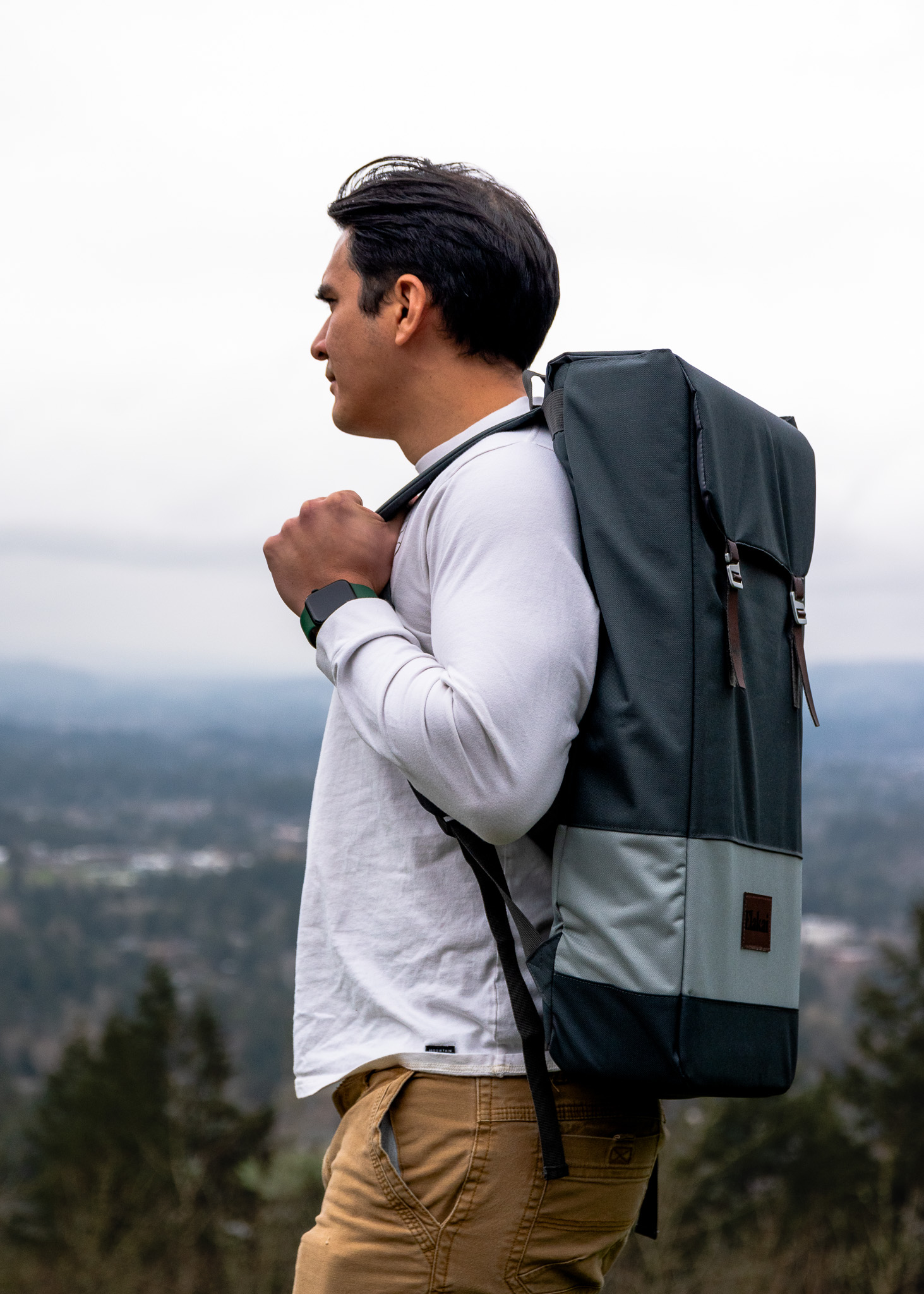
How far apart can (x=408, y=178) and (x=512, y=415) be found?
0.35 metres

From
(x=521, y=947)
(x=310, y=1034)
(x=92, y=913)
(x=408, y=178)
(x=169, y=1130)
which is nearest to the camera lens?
(x=521, y=947)

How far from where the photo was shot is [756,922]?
1.44 metres

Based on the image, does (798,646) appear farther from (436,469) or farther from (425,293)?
(425,293)

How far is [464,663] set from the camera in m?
1.30

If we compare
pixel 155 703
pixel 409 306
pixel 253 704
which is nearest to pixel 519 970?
pixel 409 306

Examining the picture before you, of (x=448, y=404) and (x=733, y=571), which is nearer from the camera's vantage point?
(x=733, y=571)

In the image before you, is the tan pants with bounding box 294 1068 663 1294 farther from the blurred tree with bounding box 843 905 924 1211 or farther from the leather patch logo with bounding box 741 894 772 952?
the blurred tree with bounding box 843 905 924 1211

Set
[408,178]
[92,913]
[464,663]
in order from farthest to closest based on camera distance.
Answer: [92,913] → [408,178] → [464,663]

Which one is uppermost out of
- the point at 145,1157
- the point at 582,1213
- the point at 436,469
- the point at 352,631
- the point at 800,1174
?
the point at 436,469

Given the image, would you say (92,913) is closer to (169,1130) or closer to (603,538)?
Result: (169,1130)

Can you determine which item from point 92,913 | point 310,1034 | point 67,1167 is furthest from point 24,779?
point 310,1034

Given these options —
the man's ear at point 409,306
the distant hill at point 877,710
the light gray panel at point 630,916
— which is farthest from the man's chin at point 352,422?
the distant hill at point 877,710

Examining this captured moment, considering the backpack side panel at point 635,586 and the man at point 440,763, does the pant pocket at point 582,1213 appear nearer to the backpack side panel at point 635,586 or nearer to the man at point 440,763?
the man at point 440,763

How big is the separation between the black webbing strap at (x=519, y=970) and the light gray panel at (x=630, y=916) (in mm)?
64
